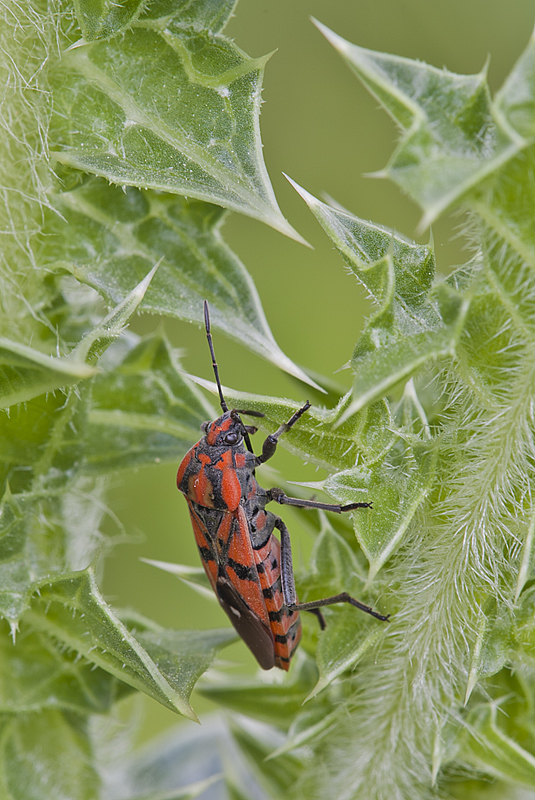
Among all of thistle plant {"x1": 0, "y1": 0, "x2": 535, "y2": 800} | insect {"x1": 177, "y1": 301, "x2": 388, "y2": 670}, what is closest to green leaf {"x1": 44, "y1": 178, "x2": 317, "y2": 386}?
thistle plant {"x1": 0, "y1": 0, "x2": 535, "y2": 800}

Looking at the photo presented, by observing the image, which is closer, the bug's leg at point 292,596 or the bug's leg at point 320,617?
the bug's leg at point 292,596

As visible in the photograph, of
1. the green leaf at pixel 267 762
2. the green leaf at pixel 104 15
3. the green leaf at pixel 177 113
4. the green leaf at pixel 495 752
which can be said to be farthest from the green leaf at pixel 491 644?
the green leaf at pixel 104 15

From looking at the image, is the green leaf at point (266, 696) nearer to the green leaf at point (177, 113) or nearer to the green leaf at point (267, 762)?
the green leaf at point (267, 762)

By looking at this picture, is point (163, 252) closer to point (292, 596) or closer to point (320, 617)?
point (292, 596)

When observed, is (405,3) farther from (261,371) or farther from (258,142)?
(258,142)

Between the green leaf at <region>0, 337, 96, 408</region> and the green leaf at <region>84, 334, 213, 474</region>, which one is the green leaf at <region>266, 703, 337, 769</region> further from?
the green leaf at <region>0, 337, 96, 408</region>

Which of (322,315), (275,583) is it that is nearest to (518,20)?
(322,315)
